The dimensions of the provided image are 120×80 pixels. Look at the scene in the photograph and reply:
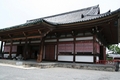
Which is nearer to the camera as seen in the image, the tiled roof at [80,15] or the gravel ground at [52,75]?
the gravel ground at [52,75]

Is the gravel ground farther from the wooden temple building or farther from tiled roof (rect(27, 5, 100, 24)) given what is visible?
tiled roof (rect(27, 5, 100, 24))

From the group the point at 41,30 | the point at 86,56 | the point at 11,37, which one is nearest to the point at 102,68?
the point at 86,56

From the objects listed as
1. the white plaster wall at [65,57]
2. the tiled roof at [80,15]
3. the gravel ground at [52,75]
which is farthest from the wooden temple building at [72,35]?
the gravel ground at [52,75]

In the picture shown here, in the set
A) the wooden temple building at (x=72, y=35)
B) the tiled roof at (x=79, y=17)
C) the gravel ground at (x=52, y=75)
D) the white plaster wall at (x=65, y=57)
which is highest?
the tiled roof at (x=79, y=17)

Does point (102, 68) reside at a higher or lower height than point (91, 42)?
lower

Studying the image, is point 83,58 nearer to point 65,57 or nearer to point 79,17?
point 65,57

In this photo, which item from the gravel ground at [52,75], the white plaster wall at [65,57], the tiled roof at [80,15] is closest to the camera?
the gravel ground at [52,75]

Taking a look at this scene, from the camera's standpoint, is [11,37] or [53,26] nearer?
[53,26]

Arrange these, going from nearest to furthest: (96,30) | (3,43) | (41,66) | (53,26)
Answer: (41,66) → (96,30) → (53,26) → (3,43)

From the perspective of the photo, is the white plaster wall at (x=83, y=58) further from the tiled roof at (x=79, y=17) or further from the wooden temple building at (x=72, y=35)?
the tiled roof at (x=79, y=17)

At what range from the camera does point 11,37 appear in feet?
41.1

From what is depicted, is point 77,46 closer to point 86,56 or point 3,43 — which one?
point 86,56

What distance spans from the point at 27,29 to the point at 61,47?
3.48 meters

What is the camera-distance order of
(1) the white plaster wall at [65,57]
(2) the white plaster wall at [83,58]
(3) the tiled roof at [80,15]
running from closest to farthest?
1. (2) the white plaster wall at [83,58]
2. (1) the white plaster wall at [65,57]
3. (3) the tiled roof at [80,15]
